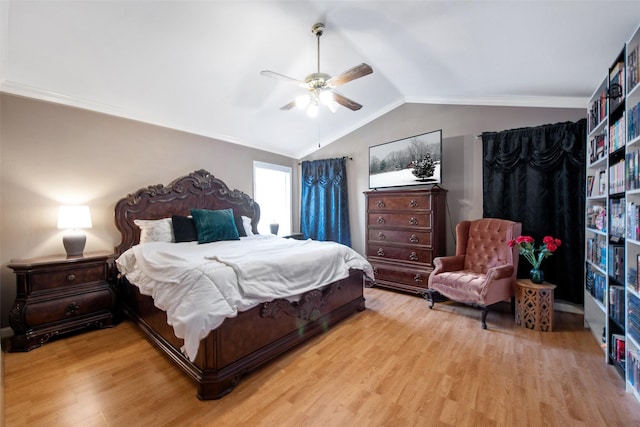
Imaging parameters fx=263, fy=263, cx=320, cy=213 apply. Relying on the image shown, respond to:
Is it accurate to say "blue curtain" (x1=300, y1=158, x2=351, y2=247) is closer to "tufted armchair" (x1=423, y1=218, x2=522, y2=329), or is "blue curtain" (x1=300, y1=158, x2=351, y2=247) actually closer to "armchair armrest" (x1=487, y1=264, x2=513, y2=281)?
"tufted armchair" (x1=423, y1=218, x2=522, y2=329)

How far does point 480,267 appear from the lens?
315cm

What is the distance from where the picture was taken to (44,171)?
8.86 ft

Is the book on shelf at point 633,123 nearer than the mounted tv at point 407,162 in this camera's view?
Yes

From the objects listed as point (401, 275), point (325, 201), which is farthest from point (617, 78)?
point (325, 201)

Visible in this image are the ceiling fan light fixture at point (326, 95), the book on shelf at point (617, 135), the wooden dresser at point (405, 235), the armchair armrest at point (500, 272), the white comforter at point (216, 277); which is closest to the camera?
the white comforter at point (216, 277)

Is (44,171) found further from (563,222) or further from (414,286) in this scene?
(563,222)

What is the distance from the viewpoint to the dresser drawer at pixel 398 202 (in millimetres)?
3500

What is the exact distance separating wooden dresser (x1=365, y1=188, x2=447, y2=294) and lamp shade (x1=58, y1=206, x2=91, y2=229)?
136 inches

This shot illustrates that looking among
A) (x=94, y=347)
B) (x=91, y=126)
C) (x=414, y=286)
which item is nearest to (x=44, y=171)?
(x=91, y=126)

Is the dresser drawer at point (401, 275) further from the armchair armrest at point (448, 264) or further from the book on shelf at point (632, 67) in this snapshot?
the book on shelf at point (632, 67)

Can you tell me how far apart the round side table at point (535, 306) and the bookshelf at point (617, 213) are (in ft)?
1.09

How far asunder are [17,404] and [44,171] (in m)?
2.15

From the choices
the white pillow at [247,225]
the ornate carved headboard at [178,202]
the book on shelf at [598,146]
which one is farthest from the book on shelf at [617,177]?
the ornate carved headboard at [178,202]

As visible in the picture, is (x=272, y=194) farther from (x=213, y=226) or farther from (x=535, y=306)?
(x=535, y=306)
